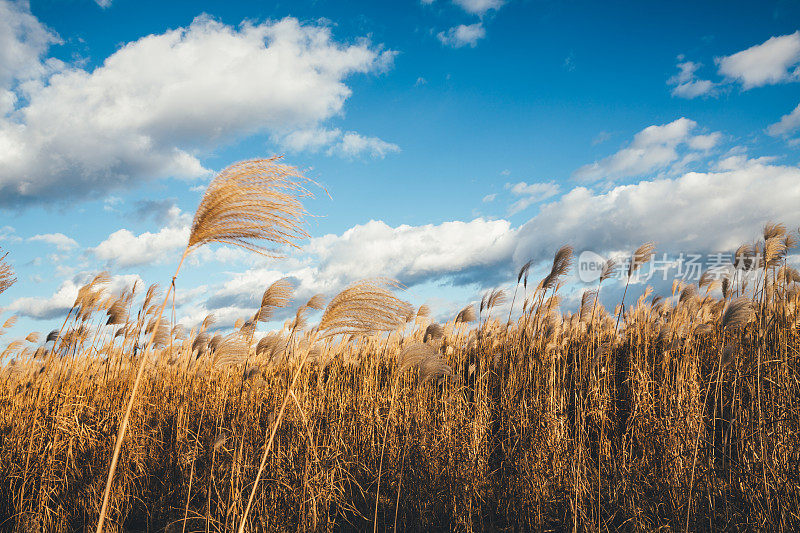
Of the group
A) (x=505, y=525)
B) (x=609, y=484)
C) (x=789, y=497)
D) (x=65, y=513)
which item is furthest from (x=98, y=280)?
(x=789, y=497)

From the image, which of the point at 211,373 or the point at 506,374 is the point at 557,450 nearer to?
the point at 506,374

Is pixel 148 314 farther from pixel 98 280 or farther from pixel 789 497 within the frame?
pixel 789 497

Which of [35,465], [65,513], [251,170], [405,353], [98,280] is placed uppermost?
[251,170]

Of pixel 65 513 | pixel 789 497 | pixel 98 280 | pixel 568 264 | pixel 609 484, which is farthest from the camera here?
pixel 568 264

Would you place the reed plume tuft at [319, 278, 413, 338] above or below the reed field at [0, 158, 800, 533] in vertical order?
above

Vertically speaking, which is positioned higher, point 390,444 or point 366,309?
point 366,309

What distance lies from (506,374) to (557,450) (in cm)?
266

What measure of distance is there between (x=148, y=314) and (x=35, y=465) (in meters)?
2.06

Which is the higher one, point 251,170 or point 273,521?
point 251,170

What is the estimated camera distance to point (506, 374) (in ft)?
18.3

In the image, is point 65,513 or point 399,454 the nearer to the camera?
point 65,513

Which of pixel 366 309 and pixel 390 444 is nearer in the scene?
pixel 366 309

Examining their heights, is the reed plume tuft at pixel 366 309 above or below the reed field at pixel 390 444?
above

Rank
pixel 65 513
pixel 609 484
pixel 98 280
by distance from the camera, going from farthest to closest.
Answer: pixel 98 280, pixel 65 513, pixel 609 484
